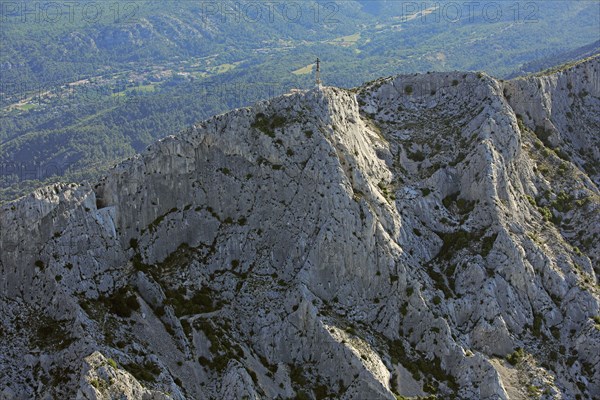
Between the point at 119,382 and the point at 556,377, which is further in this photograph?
the point at 556,377

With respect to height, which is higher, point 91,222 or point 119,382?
point 91,222

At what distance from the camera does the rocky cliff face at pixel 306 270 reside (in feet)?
214

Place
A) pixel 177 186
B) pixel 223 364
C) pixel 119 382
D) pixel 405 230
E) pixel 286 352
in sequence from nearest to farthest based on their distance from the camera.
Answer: pixel 119 382 → pixel 223 364 → pixel 286 352 → pixel 177 186 → pixel 405 230

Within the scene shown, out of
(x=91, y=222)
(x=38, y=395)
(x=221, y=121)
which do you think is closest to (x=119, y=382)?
(x=38, y=395)

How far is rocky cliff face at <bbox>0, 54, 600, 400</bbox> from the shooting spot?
6519 cm

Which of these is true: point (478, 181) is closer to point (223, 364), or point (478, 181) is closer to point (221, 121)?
point (221, 121)

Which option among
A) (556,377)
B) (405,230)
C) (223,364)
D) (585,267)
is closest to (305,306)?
(223,364)

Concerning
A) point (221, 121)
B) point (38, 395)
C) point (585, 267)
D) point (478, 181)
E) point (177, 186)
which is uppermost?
point (221, 121)

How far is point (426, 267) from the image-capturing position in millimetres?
82188

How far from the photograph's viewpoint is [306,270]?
7506 cm

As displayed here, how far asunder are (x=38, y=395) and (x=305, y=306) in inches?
1119

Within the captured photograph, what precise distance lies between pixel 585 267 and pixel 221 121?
5113 cm

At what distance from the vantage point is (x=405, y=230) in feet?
271

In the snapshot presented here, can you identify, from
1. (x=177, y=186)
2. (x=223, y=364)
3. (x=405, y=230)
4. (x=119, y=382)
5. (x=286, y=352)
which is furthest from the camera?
(x=405, y=230)
